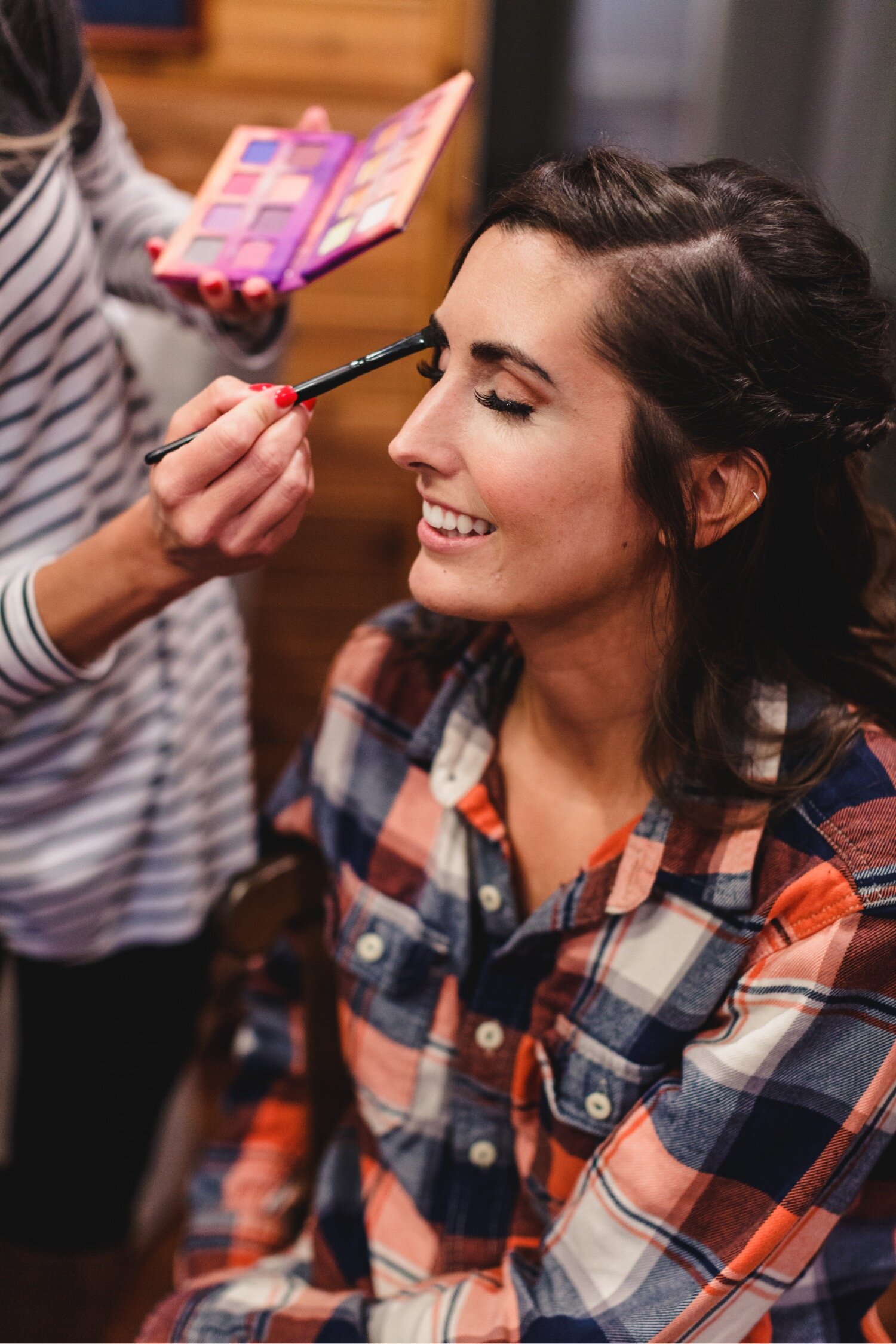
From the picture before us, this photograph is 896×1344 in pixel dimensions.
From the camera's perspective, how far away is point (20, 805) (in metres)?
1.10

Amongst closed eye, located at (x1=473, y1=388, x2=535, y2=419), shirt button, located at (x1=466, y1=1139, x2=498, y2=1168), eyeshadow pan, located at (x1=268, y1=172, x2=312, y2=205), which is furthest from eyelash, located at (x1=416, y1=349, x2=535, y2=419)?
shirt button, located at (x1=466, y1=1139, x2=498, y2=1168)

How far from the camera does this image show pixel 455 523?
0.86 m

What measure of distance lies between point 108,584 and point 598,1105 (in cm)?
60

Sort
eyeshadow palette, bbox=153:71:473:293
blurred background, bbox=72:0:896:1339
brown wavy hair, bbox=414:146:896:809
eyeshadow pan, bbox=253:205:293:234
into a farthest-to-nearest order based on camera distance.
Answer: blurred background, bbox=72:0:896:1339 → eyeshadow pan, bbox=253:205:293:234 → eyeshadow palette, bbox=153:71:473:293 → brown wavy hair, bbox=414:146:896:809

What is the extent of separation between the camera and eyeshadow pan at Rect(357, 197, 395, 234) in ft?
2.86

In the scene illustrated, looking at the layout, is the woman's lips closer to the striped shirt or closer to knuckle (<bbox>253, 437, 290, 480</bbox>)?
knuckle (<bbox>253, 437, 290, 480</bbox>)

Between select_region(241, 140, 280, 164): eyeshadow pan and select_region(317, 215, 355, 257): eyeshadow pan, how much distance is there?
181 millimetres

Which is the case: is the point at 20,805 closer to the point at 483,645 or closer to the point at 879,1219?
the point at 483,645

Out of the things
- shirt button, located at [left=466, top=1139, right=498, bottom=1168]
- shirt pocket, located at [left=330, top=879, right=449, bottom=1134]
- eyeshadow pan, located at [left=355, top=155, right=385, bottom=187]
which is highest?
eyeshadow pan, located at [left=355, top=155, right=385, bottom=187]

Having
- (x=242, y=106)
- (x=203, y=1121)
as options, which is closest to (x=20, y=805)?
(x=203, y=1121)

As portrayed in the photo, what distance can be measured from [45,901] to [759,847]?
723mm

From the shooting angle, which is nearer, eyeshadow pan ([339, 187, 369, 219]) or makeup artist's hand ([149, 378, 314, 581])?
→ makeup artist's hand ([149, 378, 314, 581])

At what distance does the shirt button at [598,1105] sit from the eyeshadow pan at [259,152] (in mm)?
923

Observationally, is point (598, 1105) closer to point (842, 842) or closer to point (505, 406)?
point (842, 842)
